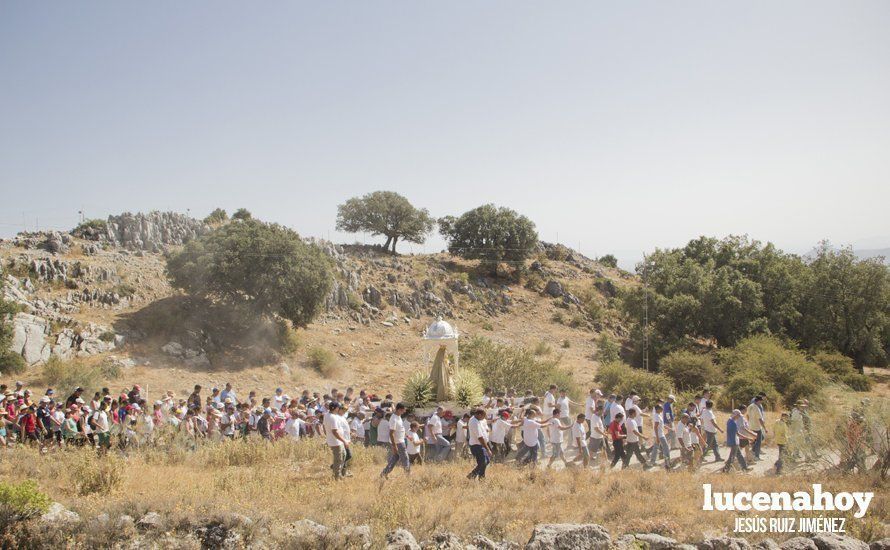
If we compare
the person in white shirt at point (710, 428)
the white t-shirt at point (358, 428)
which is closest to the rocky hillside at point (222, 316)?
the white t-shirt at point (358, 428)

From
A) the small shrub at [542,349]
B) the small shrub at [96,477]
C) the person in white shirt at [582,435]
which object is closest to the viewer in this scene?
the small shrub at [96,477]

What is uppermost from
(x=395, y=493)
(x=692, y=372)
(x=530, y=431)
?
(x=692, y=372)

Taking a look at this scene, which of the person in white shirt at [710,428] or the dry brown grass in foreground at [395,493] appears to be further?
the person in white shirt at [710,428]

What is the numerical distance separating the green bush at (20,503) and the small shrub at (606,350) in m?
31.6

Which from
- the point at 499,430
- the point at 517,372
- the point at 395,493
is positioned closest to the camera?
the point at 395,493

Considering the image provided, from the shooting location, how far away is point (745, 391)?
23.3 metres

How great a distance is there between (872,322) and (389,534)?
131 feet

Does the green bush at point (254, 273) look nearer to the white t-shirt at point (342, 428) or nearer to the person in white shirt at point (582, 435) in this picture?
the white t-shirt at point (342, 428)

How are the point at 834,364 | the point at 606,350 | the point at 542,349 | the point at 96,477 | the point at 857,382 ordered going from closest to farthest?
the point at 96,477 → the point at 857,382 → the point at 834,364 → the point at 542,349 → the point at 606,350

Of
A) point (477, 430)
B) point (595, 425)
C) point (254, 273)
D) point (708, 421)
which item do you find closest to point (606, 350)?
point (254, 273)

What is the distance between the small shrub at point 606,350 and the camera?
37.4 m

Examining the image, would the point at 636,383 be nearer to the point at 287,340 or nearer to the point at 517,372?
the point at 517,372

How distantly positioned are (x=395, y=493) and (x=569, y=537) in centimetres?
323

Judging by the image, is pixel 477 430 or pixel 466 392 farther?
pixel 466 392
